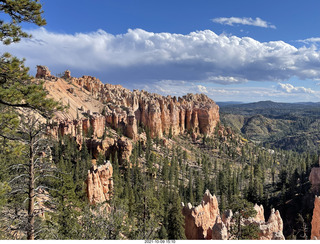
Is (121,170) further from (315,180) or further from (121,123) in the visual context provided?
(315,180)

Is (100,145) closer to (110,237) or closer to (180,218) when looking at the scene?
(180,218)

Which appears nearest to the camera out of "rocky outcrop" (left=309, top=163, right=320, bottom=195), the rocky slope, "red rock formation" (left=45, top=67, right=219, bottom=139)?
"rocky outcrop" (left=309, top=163, right=320, bottom=195)

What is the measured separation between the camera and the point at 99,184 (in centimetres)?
4497

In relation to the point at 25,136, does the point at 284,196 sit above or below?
below

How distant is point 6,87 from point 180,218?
27.5 m

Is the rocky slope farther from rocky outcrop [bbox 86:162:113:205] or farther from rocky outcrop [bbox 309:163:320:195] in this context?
rocky outcrop [bbox 309:163:320:195]

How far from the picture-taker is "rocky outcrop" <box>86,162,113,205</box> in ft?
138

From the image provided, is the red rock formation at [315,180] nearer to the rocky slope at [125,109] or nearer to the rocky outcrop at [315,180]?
the rocky outcrop at [315,180]

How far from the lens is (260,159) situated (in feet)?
396

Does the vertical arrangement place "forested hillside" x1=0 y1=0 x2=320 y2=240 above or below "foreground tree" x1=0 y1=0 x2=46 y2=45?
below

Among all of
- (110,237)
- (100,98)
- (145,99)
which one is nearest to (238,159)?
(145,99)

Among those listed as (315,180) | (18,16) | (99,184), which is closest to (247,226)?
(18,16)

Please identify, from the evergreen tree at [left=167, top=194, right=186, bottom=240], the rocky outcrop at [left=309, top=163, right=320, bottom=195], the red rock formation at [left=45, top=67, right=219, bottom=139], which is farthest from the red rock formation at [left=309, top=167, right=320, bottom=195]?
the red rock formation at [left=45, top=67, right=219, bottom=139]

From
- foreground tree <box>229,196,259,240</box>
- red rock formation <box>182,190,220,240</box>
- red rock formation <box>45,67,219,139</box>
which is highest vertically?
red rock formation <box>45,67,219,139</box>
